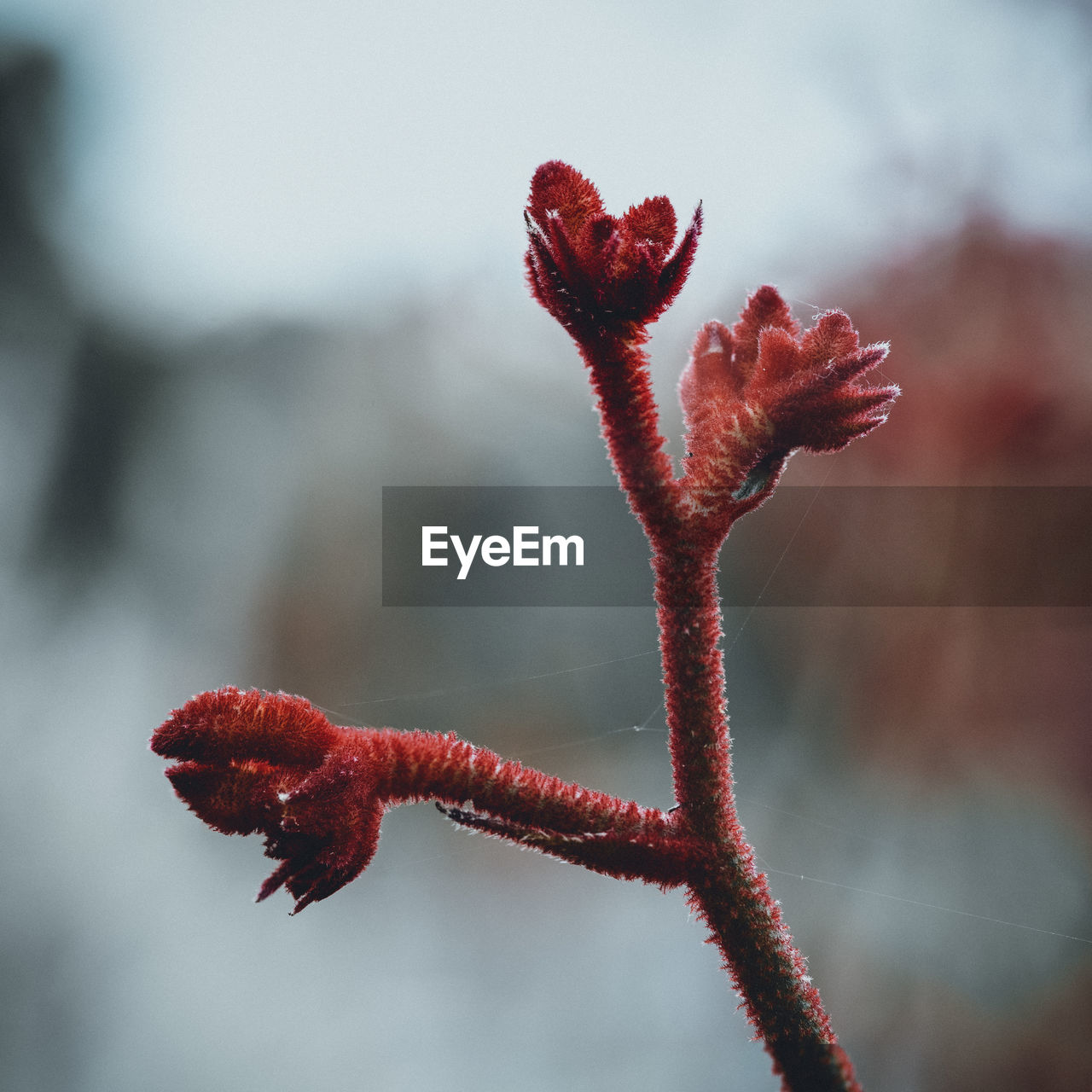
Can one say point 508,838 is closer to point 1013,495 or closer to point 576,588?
point 576,588

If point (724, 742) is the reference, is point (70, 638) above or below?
above

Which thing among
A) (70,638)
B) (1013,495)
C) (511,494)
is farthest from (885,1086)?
(70,638)

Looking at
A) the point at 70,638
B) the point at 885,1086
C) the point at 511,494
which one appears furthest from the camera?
the point at 70,638

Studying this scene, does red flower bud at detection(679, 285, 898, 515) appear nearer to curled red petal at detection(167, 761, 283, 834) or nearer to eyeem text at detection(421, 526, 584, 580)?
curled red petal at detection(167, 761, 283, 834)

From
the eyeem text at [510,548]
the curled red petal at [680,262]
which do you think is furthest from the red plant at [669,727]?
the eyeem text at [510,548]

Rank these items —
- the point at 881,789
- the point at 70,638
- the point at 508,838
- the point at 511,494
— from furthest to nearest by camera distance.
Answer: the point at 70,638, the point at 511,494, the point at 881,789, the point at 508,838
